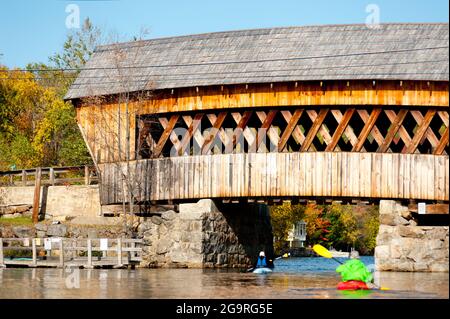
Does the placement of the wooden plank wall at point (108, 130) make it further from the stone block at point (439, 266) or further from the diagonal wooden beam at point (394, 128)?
the stone block at point (439, 266)

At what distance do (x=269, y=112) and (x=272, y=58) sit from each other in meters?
1.87

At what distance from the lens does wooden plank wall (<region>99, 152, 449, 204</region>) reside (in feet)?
120

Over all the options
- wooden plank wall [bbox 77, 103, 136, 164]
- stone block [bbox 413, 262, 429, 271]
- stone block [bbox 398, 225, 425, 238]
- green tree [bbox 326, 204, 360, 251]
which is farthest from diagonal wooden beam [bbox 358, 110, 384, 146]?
green tree [bbox 326, 204, 360, 251]

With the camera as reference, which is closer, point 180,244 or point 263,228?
point 180,244

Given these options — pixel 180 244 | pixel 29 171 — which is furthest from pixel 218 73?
pixel 29 171

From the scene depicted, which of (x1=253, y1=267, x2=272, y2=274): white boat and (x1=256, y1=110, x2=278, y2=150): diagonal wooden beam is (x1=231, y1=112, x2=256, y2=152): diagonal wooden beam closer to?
(x1=256, y1=110, x2=278, y2=150): diagonal wooden beam

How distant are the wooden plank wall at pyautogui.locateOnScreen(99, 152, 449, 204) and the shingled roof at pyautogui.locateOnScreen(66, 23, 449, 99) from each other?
270 centimetres

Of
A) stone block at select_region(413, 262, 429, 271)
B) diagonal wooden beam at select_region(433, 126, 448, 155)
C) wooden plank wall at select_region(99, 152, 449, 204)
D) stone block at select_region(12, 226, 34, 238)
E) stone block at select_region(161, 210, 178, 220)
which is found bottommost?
stone block at select_region(413, 262, 429, 271)

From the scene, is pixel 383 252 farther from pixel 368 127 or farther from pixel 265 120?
pixel 265 120

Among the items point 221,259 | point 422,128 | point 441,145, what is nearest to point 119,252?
point 221,259

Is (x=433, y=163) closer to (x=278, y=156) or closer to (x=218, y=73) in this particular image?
(x=278, y=156)

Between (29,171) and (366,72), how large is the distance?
70.3 feet

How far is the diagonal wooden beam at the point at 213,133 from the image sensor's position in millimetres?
40116
